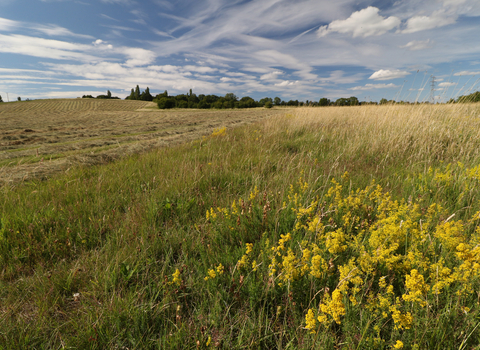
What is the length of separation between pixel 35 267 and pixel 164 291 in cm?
141

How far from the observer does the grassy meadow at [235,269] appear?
1.29 meters

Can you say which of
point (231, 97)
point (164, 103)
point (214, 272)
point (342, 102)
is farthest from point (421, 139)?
point (231, 97)

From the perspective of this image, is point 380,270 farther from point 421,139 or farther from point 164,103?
point 164,103

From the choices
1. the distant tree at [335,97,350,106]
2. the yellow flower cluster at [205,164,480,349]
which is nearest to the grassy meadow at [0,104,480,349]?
the yellow flower cluster at [205,164,480,349]

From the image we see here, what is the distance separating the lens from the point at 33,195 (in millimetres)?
3236

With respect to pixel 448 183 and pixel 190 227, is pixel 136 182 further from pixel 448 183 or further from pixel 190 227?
pixel 448 183

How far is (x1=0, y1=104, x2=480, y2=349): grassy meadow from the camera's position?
1.29m

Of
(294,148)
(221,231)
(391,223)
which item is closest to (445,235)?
(391,223)

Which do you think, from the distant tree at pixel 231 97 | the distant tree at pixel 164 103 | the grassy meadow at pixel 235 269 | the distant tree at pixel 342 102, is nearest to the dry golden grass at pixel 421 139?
the grassy meadow at pixel 235 269

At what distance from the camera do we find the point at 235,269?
5.61 feet

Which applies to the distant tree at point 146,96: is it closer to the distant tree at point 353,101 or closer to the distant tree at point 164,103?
the distant tree at point 164,103

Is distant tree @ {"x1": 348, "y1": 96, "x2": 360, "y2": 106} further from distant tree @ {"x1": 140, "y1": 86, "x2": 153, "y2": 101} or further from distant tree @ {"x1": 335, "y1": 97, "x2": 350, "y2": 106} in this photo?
distant tree @ {"x1": 140, "y1": 86, "x2": 153, "y2": 101}

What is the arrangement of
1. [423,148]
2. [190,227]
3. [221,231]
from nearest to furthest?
[221,231] < [190,227] < [423,148]

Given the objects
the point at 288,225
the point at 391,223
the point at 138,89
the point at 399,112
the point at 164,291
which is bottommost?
the point at 164,291
